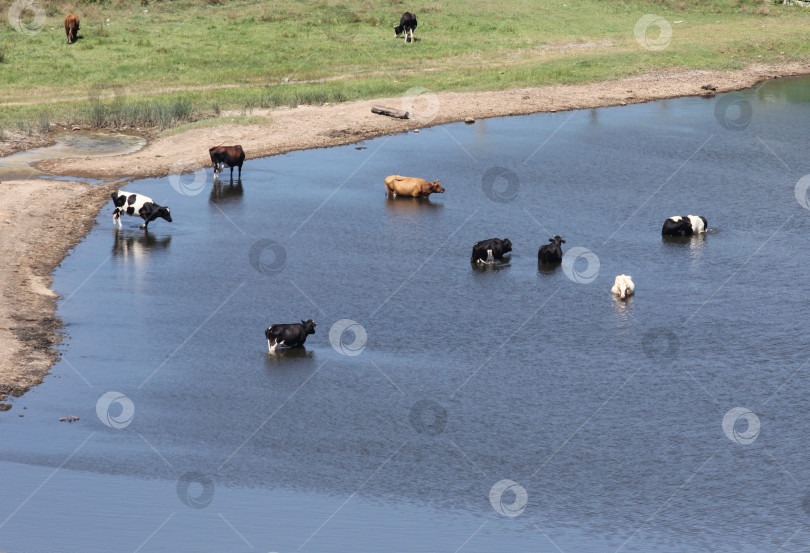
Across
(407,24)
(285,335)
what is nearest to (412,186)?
(285,335)

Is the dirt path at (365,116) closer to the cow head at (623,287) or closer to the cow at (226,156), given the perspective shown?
the cow at (226,156)

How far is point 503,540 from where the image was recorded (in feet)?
45.4

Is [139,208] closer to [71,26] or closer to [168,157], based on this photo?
[168,157]

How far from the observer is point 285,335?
20.4m

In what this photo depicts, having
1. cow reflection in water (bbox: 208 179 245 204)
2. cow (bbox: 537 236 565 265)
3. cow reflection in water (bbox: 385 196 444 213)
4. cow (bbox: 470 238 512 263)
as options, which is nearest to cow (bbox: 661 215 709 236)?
cow (bbox: 537 236 565 265)

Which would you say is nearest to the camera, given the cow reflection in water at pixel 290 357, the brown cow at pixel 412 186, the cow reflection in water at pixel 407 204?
the cow reflection in water at pixel 290 357

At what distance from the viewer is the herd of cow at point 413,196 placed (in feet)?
67.3

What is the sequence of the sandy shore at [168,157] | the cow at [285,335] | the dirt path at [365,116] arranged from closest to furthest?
the cow at [285,335] < the sandy shore at [168,157] < the dirt path at [365,116]

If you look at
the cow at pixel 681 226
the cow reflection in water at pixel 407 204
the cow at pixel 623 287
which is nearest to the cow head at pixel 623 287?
the cow at pixel 623 287

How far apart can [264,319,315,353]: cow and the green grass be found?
922 inches

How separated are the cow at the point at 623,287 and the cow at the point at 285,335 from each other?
6903mm

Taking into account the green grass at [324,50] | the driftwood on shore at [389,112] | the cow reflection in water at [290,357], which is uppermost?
the green grass at [324,50]

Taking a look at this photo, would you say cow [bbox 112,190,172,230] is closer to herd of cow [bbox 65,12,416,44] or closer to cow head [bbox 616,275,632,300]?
cow head [bbox 616,275,632,300]

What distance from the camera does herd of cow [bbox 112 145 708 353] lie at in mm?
20500
